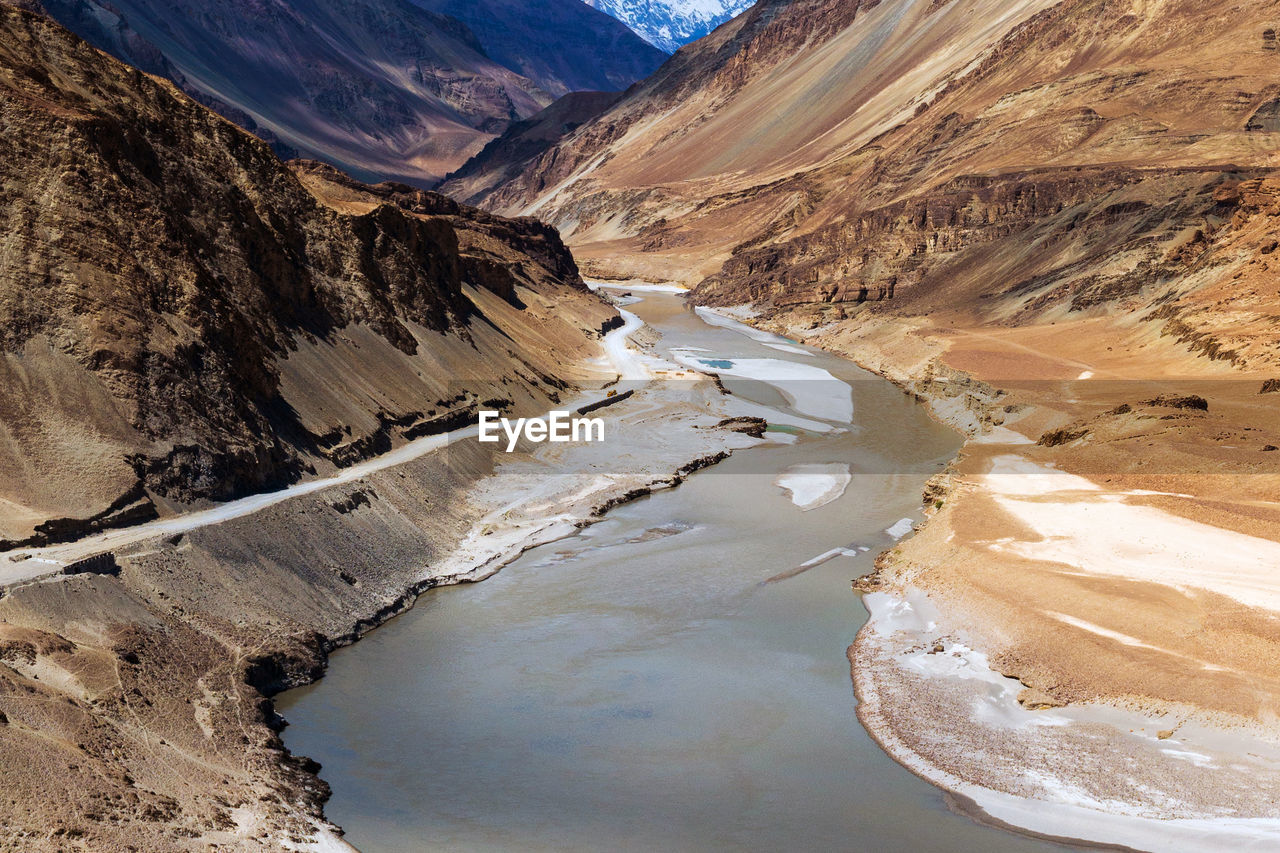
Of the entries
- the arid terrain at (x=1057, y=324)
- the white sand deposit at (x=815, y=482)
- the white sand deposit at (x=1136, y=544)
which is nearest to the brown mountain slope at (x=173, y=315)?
the white sand deposit at (x=815, y=482)

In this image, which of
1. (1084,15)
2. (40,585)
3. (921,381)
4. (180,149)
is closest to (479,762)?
(40,585)

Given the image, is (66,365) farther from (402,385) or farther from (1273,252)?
(1273,252)

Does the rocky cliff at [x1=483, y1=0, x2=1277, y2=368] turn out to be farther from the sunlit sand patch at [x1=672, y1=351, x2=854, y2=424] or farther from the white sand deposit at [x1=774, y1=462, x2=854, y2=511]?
the white sand deposit at [x1=774, y1=462, x2=854, y2=511]

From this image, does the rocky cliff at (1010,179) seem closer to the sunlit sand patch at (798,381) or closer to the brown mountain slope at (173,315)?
the sunlit sand patch at (798,381)

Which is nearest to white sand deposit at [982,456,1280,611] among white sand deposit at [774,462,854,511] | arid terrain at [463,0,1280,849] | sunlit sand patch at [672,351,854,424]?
arid terrain at [463,0,1280,849]

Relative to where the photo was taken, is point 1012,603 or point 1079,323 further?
point 1079,323

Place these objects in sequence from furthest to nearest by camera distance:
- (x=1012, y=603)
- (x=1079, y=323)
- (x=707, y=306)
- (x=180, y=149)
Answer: (x=707, y=306) → (x=1079, y=323) → (x=180, y=149) → (x=1012, y=603)
